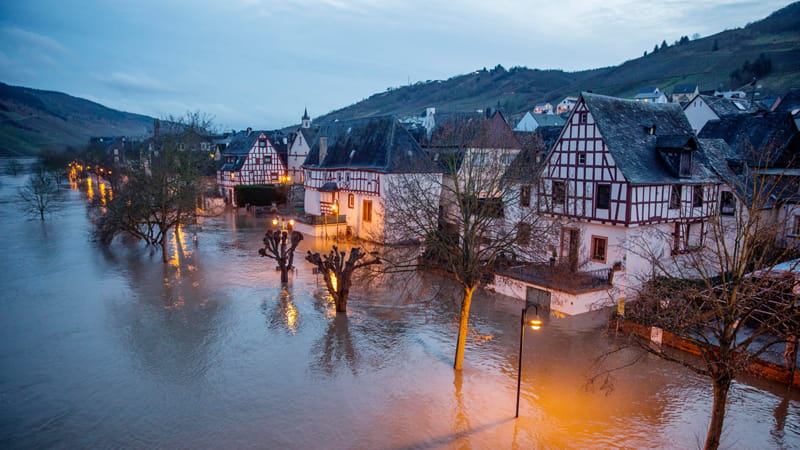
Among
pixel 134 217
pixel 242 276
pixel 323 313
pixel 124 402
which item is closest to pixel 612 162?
pixel 323 313

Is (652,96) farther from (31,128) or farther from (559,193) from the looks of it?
(31,128)

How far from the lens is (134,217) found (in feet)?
95.4

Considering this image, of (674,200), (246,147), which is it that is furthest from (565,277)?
(246,147)

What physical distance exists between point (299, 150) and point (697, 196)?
131 ft

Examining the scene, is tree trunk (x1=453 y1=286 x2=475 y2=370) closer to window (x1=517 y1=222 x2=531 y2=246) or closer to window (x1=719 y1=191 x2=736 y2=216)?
window (x1=517 y1=222 x2=531 y2=246)

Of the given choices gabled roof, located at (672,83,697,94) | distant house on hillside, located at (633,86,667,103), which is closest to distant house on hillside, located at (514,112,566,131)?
distant house on hillside, located at (633,86,667,103)

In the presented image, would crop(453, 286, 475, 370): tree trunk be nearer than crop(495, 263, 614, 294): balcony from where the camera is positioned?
Yes

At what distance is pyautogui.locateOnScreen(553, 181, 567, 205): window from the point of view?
2294 centimetres

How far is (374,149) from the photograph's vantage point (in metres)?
35.1

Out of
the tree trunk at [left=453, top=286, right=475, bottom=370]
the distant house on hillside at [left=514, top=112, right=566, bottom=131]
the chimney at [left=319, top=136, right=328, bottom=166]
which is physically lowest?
the tree trunk at [left=453, top=286, right=475, bottom=370]

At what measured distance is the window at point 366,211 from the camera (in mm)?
34469

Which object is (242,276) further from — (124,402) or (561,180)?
(561,180)

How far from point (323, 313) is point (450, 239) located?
22.6 ft

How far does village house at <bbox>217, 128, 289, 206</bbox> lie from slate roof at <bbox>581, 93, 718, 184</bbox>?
1534 inches
